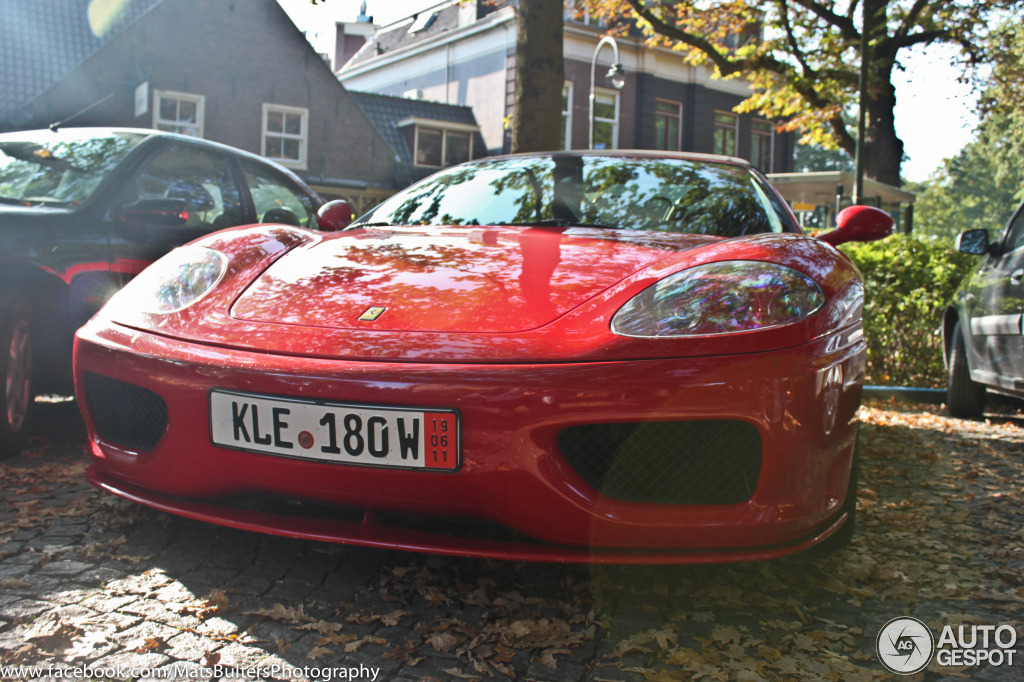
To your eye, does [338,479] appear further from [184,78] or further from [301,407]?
[184,78]

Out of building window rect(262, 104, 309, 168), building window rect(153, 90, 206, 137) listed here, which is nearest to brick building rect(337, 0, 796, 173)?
building window rect(262, 104, 309, 168)

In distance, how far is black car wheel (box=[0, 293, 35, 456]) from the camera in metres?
2.91

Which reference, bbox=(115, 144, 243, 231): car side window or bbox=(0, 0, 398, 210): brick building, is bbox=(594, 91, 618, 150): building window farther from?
bbox=(115, 144, 243, 231): car side window

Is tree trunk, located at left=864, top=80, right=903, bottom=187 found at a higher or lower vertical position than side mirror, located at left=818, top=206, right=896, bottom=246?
higher

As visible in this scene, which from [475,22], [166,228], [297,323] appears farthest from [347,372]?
[475,22]

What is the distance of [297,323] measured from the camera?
2031 mm

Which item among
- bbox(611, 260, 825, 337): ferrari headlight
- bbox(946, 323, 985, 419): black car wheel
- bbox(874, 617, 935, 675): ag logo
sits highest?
bbox(611, 260, 825, 337): ferrari headlight

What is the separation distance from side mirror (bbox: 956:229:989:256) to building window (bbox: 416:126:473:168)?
68.2 ft

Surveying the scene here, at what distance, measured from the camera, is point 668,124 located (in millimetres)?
27641

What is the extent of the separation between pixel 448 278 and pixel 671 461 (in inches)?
31.5

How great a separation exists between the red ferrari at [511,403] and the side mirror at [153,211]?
4.33 feet

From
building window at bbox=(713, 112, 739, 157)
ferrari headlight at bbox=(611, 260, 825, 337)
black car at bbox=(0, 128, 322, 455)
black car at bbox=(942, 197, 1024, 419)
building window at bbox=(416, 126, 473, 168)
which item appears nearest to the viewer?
ferrari headlight at bbox=(611, 260, 825, 337)

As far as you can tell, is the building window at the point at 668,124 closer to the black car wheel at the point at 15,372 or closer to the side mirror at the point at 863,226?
the side mirror at the point at 863,226

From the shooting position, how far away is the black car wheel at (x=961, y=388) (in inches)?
201
